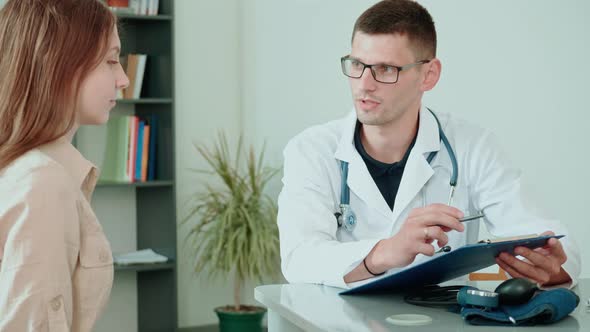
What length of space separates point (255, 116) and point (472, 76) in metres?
1.81

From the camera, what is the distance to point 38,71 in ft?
4.97

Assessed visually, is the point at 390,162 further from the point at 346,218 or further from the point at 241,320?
the point at 241,320

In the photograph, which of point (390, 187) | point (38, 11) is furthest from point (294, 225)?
point (38, 11)

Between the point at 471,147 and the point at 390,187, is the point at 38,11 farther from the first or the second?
the point at 471,147

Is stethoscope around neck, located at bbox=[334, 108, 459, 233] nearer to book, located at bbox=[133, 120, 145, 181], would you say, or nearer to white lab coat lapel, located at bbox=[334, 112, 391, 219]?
white lab coat lapel, located at bbox=[334, 112, 391, 219]

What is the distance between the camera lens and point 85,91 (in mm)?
1573

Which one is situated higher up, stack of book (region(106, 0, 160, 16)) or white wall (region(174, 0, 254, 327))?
stack of book (region(106, 0, 160, 16))

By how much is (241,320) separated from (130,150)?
3.41ft

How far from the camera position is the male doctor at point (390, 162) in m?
2.05

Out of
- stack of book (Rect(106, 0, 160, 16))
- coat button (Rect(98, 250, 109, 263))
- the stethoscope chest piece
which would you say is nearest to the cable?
the stethoscope chest piece

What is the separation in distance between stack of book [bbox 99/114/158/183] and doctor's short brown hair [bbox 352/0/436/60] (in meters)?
2.32

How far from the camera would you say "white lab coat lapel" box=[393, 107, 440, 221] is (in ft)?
6.94

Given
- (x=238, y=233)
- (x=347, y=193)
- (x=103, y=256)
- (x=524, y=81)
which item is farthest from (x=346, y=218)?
(x=238, y=233)

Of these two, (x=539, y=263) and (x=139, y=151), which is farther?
(x=139, y=151)
